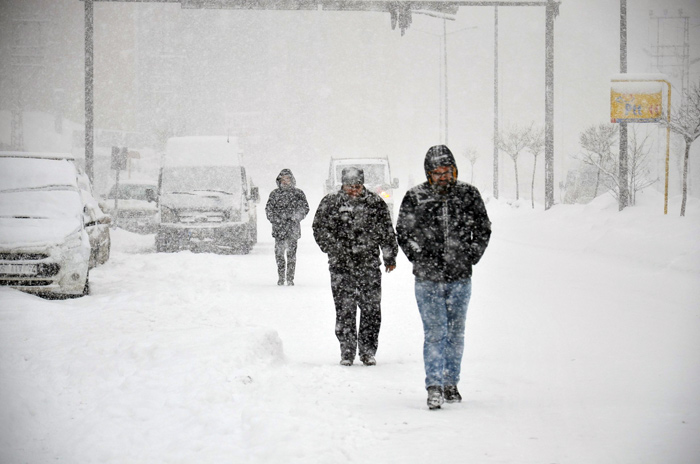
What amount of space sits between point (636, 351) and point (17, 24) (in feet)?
151

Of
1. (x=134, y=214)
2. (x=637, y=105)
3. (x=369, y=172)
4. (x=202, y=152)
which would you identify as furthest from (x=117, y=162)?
(x=637, y=105)

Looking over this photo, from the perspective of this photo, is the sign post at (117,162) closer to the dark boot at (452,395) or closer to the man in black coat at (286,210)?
the man in black coat at (286,210)

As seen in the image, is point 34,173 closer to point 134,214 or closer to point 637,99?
point 134,214

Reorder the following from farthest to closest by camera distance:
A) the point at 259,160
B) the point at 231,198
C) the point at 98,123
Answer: the point at 259,160
the point at 98,123
the point at 231,198

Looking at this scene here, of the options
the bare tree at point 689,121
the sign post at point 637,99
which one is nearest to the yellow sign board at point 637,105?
the sign post at point 637,99

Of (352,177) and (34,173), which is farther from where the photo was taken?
(34,173)

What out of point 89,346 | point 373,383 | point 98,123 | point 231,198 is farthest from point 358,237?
point 98,123

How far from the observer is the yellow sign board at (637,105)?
19.5 m

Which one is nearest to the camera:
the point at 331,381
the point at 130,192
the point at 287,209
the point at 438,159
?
the point at 438,159

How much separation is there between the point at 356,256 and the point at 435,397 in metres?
2.01

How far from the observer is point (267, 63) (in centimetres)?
7762

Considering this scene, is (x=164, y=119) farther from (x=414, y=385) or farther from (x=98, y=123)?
(x=414, y=385)

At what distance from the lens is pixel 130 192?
2691 centimetres

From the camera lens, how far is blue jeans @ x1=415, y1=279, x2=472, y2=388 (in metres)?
5.43
